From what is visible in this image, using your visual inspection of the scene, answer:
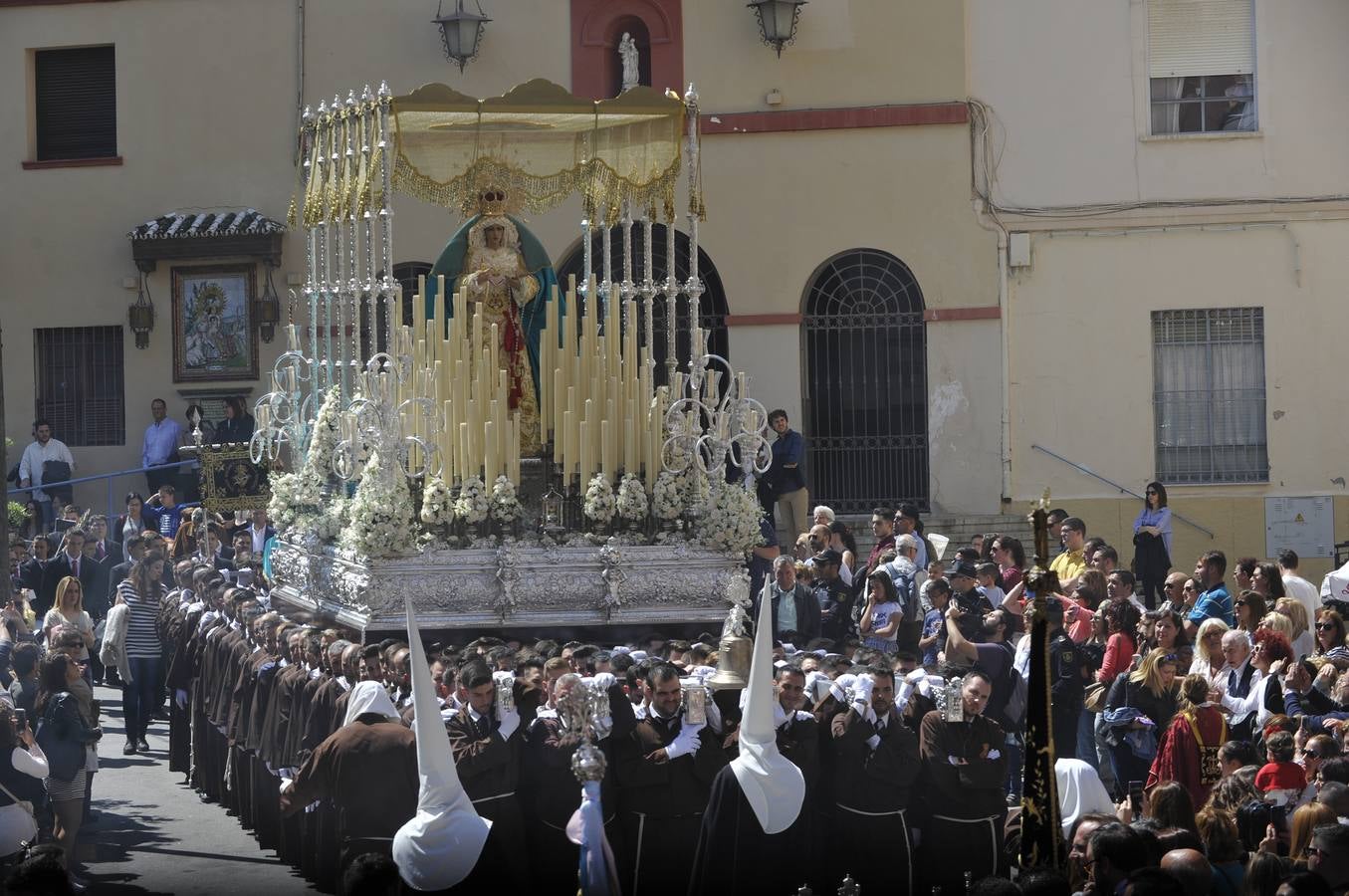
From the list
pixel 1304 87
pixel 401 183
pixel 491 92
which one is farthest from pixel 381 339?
pixel 1304 87

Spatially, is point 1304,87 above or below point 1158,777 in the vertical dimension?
above

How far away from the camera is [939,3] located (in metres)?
20.5

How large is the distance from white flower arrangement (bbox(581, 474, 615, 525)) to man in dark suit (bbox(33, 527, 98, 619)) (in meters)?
5.89

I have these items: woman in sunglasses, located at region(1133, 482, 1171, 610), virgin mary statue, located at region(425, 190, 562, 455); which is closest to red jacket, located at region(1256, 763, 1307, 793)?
virgin mary statue, located at region(425, 190, 562, 455)

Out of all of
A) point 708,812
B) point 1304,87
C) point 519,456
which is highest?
point 1304,87

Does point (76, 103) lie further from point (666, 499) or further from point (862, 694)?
point (862, 694)

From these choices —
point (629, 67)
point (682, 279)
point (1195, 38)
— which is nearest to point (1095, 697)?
point (629, 67)

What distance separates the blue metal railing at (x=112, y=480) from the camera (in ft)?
66.1

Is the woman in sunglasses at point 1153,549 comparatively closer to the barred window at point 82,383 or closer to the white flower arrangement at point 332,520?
the white flower arrangement at point 332,520

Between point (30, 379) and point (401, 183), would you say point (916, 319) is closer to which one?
point (401, 183)

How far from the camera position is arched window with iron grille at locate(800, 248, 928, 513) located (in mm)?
20516

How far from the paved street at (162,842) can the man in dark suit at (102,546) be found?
296 cm

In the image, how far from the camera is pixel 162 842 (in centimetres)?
1221

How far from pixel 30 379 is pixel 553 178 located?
29.8 ft
